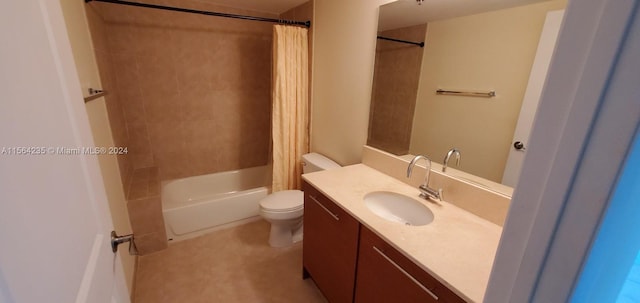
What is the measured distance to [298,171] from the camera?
253 cm

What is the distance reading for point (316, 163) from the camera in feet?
7.00

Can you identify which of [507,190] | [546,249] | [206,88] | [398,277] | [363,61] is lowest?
[398,277]

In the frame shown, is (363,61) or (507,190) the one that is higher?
(363,61)

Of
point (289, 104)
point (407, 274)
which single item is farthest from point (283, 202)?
point (407, 274)

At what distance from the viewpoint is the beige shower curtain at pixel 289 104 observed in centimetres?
217

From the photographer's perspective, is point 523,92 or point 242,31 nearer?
point 523,92

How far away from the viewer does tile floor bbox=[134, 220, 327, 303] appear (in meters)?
1.67

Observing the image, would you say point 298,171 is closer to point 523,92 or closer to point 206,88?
point 206,88

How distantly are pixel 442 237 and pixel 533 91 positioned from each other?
0.70 m

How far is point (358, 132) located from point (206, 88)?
177 cm

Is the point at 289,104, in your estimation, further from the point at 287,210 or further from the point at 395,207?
the point at 395,207

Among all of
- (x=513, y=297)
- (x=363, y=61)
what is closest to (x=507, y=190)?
(x=513, y=297)

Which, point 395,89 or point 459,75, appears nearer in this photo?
point 459,75

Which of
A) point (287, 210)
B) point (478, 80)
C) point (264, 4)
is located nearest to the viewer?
point (478, 80)
